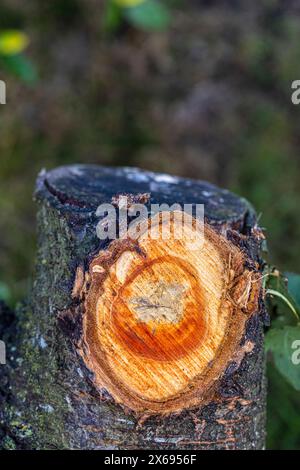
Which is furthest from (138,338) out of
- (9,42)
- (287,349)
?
(9,42)

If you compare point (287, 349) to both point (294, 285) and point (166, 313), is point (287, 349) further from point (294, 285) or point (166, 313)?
point (166, 313)

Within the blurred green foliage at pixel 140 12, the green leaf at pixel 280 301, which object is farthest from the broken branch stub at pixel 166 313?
the blurred green foliage at pixel 140 12

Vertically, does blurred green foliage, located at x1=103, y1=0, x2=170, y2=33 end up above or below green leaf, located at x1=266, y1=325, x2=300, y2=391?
above

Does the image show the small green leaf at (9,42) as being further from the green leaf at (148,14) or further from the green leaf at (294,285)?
the green leaf at (294,285)

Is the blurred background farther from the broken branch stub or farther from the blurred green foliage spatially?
the broken branch stub

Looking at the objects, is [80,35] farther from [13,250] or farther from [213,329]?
[213,329]

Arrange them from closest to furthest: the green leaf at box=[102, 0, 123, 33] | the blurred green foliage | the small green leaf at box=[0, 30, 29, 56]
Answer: the small green leaf at box=[0, 30, 29, 56] < the blurred green foliage < the green leaf at box=[102, 0, 123, 33]

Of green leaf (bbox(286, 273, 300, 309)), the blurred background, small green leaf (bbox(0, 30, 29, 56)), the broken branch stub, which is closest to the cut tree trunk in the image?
the broken branch stub
